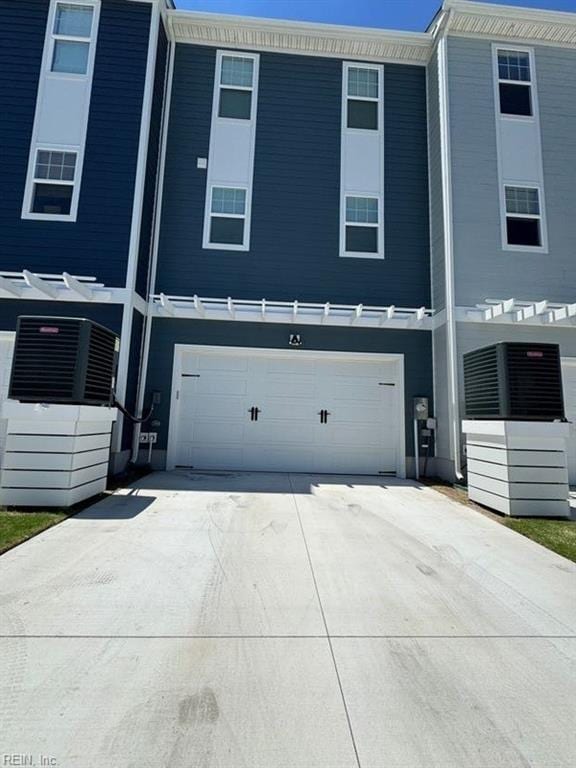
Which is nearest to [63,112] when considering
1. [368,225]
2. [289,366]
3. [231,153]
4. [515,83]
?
[231,153]

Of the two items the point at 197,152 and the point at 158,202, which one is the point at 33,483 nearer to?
the point at 158,202

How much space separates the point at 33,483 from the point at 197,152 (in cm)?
674

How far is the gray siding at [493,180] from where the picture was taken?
698cm

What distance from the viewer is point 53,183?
6.84 meters

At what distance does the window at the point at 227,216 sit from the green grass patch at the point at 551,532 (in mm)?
6381

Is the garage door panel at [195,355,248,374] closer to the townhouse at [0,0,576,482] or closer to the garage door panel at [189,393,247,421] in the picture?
the townhouse at [0,0,576,482]

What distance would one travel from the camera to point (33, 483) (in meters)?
4.23

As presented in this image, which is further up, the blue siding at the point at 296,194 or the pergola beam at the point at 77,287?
the blue siding at the point at 296,194

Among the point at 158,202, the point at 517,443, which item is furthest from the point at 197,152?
the point at 517,443

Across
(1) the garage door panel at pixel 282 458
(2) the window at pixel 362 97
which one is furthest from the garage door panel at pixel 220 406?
(2) the window at pixel 362 97

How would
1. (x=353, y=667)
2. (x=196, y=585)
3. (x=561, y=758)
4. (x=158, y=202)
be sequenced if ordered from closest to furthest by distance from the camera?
1. (x=561, y=758)
2. (x=353, y=667)
3. (x=196, y=585)
4. (x=158, y=202)

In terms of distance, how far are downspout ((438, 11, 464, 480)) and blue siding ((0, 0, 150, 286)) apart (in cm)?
555

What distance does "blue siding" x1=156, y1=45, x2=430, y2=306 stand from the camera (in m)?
7.45

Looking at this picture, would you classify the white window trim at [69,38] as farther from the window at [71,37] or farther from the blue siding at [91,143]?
the blue siding at [91,143]
